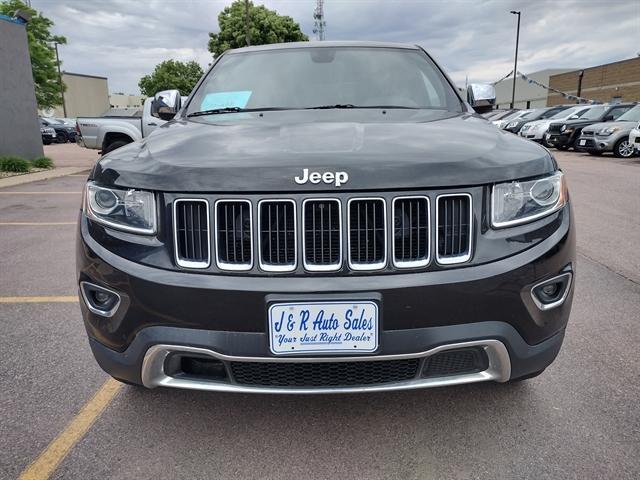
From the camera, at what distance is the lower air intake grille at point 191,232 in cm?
178

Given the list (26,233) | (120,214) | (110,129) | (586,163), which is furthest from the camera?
(586,163)

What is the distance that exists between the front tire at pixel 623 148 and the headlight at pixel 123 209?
51.8 feet

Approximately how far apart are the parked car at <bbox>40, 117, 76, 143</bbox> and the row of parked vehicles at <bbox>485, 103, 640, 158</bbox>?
977 inches

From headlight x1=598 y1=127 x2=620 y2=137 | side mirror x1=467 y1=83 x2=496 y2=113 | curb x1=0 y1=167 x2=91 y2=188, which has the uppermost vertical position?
side mirror x1=467 y1=83 x2=496 y2=113

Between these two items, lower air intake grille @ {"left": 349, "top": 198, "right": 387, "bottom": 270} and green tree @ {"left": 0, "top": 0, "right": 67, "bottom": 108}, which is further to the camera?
green tree @ {"left": 0, "top": 0, "right": 67, "bottom": 108}

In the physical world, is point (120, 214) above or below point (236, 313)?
above

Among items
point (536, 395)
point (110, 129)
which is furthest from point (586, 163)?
point (536, 395)

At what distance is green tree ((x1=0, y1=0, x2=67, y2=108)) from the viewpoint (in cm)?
2952

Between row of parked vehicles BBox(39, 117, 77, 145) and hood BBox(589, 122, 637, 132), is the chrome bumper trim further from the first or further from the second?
row of parked vehicles BBox(39, 117, 77, 145)

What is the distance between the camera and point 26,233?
19.4ft

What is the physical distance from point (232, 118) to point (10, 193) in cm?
842

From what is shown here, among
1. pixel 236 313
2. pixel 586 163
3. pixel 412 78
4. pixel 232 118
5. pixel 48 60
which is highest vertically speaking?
pixel 48 60

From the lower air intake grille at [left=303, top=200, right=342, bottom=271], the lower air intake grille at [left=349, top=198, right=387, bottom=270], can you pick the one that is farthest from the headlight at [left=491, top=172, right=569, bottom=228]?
the lower air intake grille at [left=303, top=200, right=342, bottom=271]

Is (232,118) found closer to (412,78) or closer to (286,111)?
(286,111)
